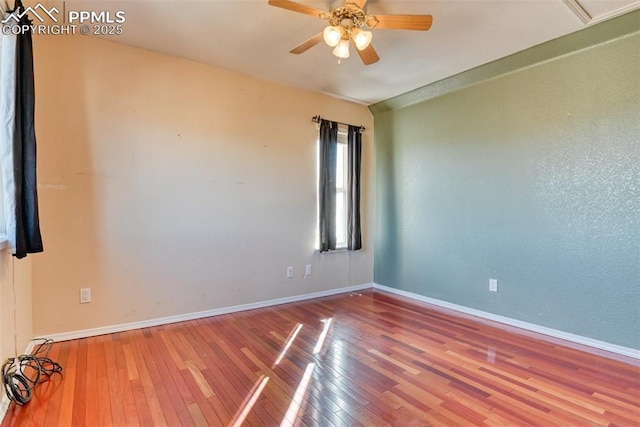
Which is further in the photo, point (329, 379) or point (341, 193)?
point (341, 193)

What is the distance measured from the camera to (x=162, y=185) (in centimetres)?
302

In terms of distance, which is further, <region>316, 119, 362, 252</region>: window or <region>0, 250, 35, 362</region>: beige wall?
<region>316, 119, 362, 252</region>: window

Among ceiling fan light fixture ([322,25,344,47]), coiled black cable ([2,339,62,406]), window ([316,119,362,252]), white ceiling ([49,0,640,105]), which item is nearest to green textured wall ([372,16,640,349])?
white ceiling ([49,0,640,105])

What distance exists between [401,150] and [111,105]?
315cm

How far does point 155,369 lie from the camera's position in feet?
7.19

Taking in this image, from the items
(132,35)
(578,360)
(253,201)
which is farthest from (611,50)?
(132,35)

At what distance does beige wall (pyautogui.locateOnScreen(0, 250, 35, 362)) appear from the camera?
5.81 feet

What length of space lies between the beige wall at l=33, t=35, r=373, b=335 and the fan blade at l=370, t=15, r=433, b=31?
1.87m

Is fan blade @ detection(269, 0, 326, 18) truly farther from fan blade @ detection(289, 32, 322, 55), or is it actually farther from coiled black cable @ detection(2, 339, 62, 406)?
coiled black cable @ detection(2, 339, 62, 406)

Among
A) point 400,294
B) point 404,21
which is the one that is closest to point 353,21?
point 404,21

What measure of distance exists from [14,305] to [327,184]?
2.96 metres

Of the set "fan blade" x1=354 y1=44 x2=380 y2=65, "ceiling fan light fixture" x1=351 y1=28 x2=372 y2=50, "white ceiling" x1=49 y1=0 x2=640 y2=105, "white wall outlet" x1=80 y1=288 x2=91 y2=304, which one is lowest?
"white wall outlet" x1=80 y1=288 x2=91 y2=304

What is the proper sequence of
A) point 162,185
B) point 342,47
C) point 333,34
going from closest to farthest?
point 333,34 < point 342,47 < point 162,185

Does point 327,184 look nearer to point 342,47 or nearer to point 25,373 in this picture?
point 342,47
